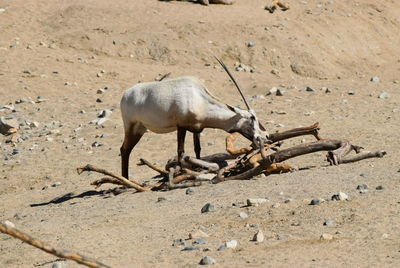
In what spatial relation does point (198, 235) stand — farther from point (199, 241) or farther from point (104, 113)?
point (104, 113)

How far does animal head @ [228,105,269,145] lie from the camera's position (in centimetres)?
1003

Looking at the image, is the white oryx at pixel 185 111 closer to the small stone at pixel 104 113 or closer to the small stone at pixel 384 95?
the small stone at pixel 104 113

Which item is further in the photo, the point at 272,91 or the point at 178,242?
the point at 272,91

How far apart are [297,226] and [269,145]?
10.1ft

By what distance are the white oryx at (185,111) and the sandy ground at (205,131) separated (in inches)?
35.7

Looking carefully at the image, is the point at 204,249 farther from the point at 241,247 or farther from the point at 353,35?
the point at 353,35

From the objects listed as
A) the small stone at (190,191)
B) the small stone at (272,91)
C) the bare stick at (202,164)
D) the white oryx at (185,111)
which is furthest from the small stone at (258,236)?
the small stone at (272,91)

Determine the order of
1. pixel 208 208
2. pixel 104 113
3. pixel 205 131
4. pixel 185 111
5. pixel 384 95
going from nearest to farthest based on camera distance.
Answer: pixel 208 208
pixel 185 111
pixel 205 131
pixel 384 95
pixel 104 113

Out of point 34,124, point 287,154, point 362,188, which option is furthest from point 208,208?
point 34,124

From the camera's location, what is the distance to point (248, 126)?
33.2 ft

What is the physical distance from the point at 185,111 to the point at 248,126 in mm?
844

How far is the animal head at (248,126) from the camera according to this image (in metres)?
10.0

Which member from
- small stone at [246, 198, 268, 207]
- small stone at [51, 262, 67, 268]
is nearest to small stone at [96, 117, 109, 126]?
small stone at [246, 198, 268, 207]

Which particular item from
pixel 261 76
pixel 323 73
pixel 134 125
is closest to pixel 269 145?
pixel 134 125
